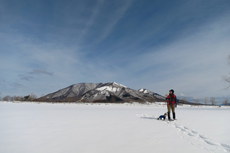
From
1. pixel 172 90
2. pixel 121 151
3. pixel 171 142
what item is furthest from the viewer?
pixel 172 90

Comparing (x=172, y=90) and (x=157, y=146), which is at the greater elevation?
(x=172, y=90)

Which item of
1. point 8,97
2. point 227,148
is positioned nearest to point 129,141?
point 227,148

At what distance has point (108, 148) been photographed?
17.3 ft

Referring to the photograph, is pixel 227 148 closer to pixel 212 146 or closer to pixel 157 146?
pixel 212 146

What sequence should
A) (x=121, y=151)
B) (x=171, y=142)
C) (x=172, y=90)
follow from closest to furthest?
(x=121, y=151) < (x=171, y=142) < (x=172, y=90)

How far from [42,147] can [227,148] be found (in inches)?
226

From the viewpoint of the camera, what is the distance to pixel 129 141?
6180 mm

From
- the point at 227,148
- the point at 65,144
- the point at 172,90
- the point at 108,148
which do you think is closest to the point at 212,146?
the point at 227,148

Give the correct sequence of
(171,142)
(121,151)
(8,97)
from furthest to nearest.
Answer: (8,97)
(171,142)
(121,151)

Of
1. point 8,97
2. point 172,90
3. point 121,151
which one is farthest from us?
point 8,97

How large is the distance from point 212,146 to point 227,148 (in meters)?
0.41

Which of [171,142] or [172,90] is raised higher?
[172,90]

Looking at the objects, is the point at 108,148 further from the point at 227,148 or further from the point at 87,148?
the point at 227,148

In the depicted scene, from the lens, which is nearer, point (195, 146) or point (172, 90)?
point (195, 146)
